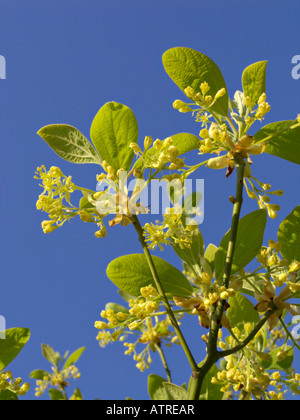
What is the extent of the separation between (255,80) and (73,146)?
83 cm

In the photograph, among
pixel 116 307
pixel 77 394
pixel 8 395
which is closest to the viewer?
pixel 8 395

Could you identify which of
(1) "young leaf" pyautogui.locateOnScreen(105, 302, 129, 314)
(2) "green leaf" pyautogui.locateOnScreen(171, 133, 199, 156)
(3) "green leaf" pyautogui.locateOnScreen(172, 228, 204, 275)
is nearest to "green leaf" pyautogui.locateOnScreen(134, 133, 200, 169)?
(2) "green leaf" pyautogui.locateOnScreen(171, 133, 199, 156)

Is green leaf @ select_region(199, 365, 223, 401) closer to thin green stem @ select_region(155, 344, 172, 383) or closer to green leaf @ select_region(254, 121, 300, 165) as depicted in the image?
thin green stem @ select_region(155, 344, 172, 383)

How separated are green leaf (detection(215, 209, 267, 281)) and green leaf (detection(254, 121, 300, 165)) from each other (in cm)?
31

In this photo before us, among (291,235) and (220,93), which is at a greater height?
(220,93)

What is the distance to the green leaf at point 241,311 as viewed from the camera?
2068mm

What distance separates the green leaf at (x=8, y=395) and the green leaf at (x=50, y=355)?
2290 millimetres

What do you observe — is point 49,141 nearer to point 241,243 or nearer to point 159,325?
point 241,243

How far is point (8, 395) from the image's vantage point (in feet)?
6.49

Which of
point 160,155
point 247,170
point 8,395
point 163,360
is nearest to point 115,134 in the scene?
point 160,155

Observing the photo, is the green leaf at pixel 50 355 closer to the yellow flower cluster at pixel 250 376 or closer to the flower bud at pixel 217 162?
the yellow flower cluster at pixel 250 376

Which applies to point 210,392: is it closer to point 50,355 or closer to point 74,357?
point 74,357
